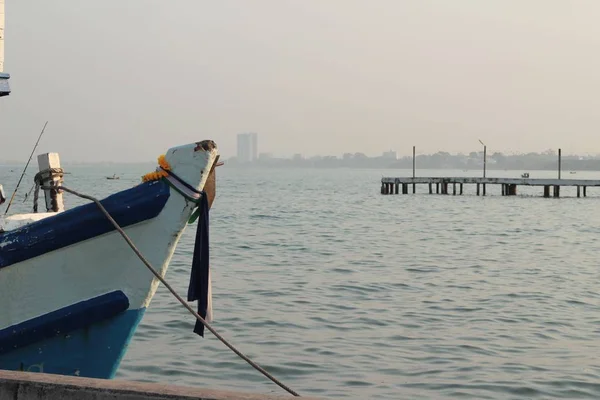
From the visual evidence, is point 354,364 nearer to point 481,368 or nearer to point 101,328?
point 481,368

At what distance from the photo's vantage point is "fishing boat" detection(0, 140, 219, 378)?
18.1 ft

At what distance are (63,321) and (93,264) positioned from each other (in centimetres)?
45

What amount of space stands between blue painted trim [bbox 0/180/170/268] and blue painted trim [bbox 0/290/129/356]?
1.45 ft

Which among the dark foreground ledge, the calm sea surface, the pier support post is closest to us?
the dark foreground ledge

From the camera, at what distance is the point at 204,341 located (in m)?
10.4

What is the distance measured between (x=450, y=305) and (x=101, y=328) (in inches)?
345

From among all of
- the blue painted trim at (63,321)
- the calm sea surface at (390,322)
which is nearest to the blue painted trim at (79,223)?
the blue painted trim at (63,321)

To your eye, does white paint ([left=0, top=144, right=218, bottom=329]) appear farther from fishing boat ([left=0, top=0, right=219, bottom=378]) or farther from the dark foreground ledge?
the dark foreground ledge

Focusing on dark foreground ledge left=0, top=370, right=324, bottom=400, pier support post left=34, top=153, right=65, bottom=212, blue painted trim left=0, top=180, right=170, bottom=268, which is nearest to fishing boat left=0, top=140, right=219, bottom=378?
blue painted trim left=0, top=180, right=170, bottom=268

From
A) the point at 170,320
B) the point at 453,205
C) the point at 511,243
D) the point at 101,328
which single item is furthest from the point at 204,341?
the point at 453,205

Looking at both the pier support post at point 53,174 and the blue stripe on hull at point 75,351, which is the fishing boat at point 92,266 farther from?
the pier support post at point 53,174

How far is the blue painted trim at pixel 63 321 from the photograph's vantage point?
5.59 meters

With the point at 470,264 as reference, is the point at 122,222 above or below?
above

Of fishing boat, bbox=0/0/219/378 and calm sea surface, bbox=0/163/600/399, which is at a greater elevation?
fishing boat, bbox=0/0/219/378
